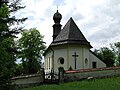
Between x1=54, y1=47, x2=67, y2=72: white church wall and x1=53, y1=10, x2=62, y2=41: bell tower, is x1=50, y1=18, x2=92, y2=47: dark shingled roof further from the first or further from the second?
x1=53, y1=10, x2=62, y2=41: bell tower

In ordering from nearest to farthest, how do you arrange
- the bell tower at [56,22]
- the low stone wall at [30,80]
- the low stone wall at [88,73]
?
the low stone wall at [30,80], the low stone wall at [88,73], the bell tower at [56,22]

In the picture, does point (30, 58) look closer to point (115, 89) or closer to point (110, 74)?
point (110, 74)

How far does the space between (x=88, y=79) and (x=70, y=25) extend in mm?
15301

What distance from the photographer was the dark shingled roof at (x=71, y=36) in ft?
124

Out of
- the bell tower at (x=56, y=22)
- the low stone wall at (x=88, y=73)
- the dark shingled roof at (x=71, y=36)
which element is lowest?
the low stone wall at (x=88, y=73)

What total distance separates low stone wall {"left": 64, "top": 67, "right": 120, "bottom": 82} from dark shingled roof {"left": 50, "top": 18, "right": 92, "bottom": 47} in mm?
10313

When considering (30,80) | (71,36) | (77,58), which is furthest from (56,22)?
(30,80)

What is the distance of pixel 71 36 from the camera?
38156mm

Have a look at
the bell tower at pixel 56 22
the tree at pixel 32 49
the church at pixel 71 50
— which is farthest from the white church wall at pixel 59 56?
the tree at pixel 32 49

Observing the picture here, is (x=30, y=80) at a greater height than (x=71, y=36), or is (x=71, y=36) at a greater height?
(x=71, y=36)

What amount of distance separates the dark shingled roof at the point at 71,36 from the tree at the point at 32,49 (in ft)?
56.8

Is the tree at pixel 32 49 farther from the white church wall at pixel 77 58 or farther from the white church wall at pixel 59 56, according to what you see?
the white church wall at pixel 77 58

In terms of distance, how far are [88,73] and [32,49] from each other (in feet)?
99.6

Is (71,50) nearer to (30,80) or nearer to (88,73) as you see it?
(88,73)
